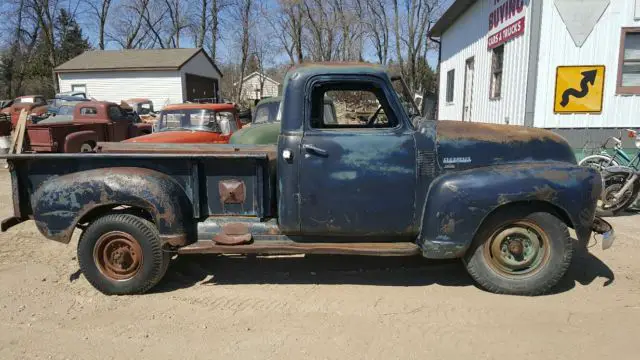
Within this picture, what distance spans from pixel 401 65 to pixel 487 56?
87.0 feet

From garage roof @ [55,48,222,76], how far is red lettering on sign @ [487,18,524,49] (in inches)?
926

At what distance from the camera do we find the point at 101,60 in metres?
31.9

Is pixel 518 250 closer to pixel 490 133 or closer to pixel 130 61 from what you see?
pixel 490 133

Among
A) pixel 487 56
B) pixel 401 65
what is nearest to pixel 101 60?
pixel 401 65

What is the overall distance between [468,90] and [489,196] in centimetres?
1026

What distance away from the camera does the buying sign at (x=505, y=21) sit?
898cm

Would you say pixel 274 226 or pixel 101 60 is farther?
pixel 101 60

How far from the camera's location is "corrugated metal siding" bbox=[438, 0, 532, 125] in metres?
9.02

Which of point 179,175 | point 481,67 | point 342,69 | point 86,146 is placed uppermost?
point 481,67

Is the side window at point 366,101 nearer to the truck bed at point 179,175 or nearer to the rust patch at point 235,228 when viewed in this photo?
the truck bed at point 179,175

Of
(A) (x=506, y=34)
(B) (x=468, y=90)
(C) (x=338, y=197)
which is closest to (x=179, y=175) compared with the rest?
(C) (x=338, y=197)

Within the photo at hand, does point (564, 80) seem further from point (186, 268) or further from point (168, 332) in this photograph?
point (168, 332)

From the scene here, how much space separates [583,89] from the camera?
8.38 metres

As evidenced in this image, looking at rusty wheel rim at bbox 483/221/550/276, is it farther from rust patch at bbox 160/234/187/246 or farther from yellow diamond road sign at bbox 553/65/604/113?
yellow diamond road sign at bbox 553/65/604/113
